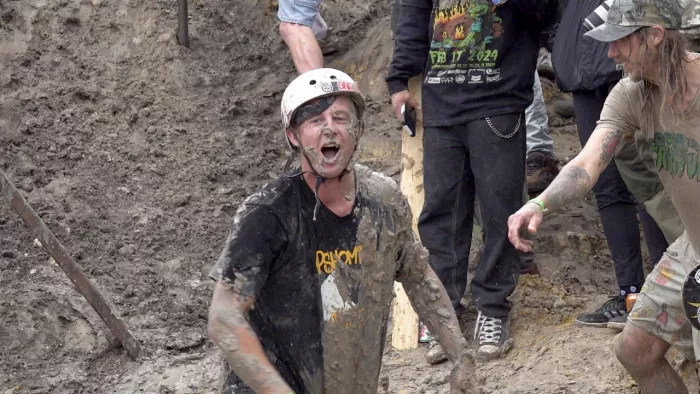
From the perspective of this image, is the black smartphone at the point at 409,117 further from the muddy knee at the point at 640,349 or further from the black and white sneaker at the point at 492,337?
the muddy knee at the point at 640,349

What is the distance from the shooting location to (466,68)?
20.4 ft

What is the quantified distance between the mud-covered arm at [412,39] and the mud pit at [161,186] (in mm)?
1619

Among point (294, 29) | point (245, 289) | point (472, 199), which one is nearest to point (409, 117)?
point (472, 199)

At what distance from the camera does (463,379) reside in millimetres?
4414

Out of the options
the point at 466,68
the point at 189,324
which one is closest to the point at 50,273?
the point at 189,324

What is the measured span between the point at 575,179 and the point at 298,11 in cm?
271

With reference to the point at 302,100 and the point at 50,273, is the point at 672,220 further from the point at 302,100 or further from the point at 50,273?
the point at 50,273

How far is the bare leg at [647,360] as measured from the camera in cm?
493

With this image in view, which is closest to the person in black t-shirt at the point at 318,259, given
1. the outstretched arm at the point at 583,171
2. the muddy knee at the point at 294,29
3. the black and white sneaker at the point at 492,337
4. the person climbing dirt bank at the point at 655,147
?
the person climbing dirt bank at the point at 655,147

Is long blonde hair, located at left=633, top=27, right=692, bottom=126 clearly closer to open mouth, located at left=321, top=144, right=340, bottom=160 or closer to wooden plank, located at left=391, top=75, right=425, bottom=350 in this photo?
open mouth, located at left=321, top=144, right=340, bottom=160

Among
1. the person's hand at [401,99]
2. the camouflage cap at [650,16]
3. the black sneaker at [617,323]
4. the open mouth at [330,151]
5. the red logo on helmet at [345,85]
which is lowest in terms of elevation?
the black sneaker at [617,323]

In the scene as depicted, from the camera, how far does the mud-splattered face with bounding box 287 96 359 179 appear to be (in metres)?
4.19

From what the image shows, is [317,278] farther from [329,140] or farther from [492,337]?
[492,337]

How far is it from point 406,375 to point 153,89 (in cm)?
367
